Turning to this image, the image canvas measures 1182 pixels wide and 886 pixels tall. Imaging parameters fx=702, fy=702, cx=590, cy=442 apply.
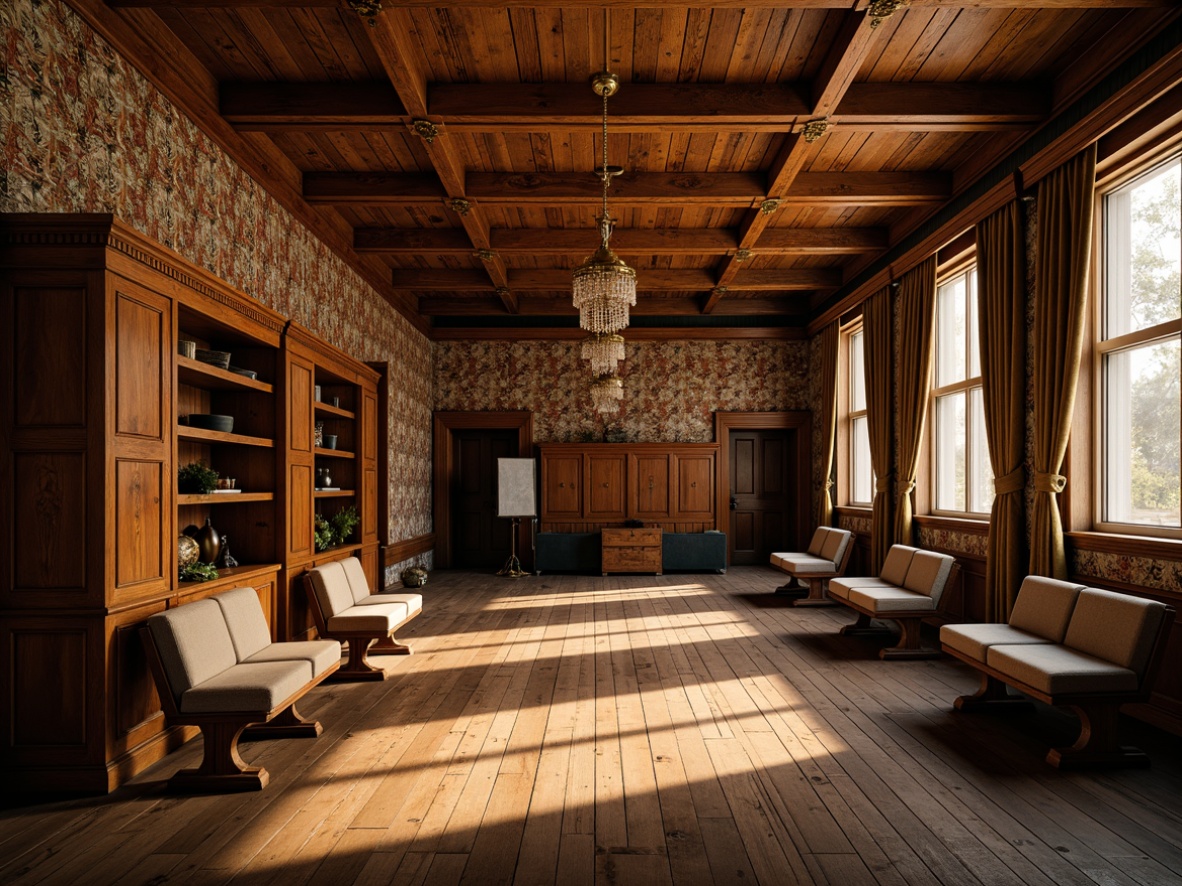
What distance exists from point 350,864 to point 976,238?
20.1 feet

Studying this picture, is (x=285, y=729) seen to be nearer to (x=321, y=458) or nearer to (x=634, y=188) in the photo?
(x=321, y=458)

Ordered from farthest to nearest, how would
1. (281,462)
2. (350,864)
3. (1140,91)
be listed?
(281,462) < (1140,91) < (350,864)

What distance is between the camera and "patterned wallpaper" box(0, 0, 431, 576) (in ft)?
10.1

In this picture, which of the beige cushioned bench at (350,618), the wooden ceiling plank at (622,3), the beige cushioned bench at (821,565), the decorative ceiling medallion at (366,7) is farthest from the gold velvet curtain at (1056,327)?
the beige cushioned bench at (350,618)

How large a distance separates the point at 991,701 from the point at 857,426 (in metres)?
5.77

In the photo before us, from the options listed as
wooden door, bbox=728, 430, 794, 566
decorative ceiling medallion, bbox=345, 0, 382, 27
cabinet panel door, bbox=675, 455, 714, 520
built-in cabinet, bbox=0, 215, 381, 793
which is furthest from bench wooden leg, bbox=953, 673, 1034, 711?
wooden door, bbox=728, 430, 794, 566

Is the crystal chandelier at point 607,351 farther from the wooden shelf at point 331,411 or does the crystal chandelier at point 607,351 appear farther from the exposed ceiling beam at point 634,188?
the wooden shelf at point 331,411

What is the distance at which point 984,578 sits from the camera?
573cm

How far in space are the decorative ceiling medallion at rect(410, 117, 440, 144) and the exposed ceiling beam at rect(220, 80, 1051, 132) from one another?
0.07 m

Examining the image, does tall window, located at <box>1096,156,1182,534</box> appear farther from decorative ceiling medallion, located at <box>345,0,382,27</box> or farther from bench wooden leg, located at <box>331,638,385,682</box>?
bench wooden leg, located at <box>331,638,385,682</box>

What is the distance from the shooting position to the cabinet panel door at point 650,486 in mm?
10773

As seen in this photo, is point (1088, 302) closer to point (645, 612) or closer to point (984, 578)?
point (984, 578)

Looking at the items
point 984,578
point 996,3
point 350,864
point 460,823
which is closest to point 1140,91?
point 996,3

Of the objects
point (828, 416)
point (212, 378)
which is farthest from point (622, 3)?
point (828, 416)
